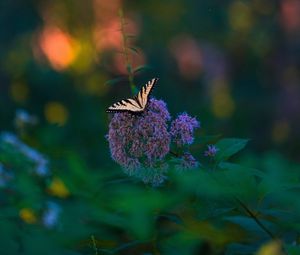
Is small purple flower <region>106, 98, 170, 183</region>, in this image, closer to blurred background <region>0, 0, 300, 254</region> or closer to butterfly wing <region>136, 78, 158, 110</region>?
butterfly wing <region>136, 78, 158, 110</region>

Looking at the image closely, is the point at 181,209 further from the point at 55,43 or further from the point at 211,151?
the point at 55,43

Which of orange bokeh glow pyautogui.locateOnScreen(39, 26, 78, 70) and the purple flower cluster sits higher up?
orange bokeh glow pyautogui.locateOnScreen(39, 26, 78, 70)

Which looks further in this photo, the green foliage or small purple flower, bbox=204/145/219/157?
small purple flower, bbox=204/145/219/157

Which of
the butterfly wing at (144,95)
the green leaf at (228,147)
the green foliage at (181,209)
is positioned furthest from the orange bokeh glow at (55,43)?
the green leaf at (228,147)

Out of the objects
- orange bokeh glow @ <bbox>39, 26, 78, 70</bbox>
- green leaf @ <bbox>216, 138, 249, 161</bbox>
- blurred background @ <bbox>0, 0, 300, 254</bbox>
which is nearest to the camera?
green leaf @ <bbox>216, 138, 249, 161</bbox>

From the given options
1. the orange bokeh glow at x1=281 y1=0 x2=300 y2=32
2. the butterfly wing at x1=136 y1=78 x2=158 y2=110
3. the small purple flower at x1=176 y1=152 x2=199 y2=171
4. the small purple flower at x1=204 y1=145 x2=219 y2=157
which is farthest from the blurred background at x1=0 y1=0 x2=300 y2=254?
the small purple flower at x1=176 y1=152 x2=199 y2=171

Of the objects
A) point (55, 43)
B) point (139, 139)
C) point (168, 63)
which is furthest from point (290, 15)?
point (139, 139)
